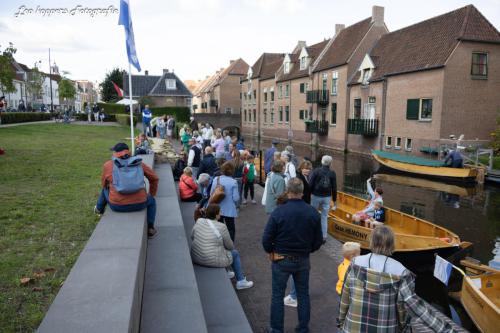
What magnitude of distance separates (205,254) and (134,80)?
66.6 meters

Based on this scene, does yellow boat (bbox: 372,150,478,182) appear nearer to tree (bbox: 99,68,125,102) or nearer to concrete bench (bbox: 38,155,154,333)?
concrete bench (bbox: 38,155,154,333)

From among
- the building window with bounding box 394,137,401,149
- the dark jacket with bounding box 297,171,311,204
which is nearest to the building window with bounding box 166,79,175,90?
the building window with bounding box 394,137,401,149

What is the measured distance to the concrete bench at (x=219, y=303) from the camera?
16.0ft

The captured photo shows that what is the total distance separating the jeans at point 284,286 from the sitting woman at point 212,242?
146 cm

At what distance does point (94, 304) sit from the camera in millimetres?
3162

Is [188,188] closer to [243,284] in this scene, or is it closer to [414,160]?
[243,284]

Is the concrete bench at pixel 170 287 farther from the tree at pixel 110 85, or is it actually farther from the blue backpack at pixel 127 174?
the tree at pixel 110 85

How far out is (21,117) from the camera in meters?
32.6

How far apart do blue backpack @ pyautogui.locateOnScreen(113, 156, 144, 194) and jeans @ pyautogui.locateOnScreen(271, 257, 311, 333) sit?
2167 millimetres

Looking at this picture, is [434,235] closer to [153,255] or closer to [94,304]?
[153,255]

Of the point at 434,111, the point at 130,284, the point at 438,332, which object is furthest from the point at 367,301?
the point at 434,111

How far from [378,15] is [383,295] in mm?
38676

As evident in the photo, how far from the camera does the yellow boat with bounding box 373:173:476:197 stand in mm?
20638

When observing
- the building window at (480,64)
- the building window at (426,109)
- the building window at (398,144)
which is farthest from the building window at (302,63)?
the building window at (480,64)
